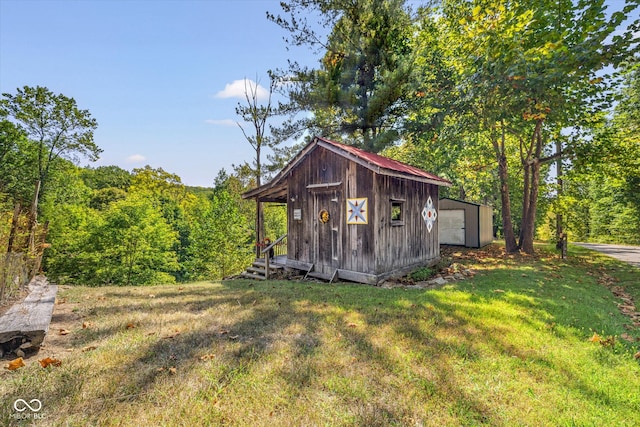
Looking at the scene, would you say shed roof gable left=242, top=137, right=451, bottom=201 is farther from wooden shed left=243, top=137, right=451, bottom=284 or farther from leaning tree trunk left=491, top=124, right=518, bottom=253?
leaning tree trunk left=491, top=124, right=518, bottom=253

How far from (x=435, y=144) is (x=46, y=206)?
28.1 metres

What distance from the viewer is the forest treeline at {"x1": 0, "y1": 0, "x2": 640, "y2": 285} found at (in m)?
8.18

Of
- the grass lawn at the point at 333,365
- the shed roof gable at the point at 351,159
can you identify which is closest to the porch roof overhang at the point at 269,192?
the shed roof gable at the point at 351,159

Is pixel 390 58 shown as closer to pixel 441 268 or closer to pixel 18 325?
pixel 441 268

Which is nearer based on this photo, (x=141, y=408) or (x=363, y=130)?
(x=141, y=408)

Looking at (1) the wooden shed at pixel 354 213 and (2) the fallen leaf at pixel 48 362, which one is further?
(1) the wooden shed at pixel 354 213

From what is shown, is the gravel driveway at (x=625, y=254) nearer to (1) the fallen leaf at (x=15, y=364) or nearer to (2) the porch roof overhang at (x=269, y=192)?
(2) the porch roof overhang at (x=269, y=192)

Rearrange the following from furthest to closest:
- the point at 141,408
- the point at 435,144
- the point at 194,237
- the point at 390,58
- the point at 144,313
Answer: the point at 194,237
the point at 390,58
the point at 435,144
the point at 144,313
the point at 141,408

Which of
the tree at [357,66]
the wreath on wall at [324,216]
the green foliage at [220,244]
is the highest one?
the tree at [357,66]

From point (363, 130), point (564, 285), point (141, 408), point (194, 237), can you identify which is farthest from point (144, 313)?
point (194, 237)

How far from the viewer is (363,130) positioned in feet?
54.1

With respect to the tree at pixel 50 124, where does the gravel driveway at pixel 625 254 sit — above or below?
below

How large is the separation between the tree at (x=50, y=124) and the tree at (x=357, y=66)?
716 inches

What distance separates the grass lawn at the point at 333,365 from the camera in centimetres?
242
